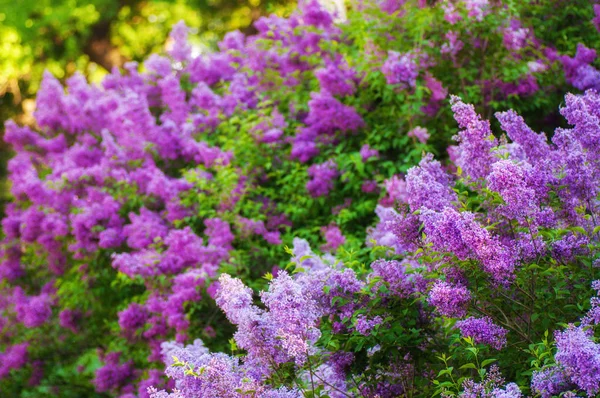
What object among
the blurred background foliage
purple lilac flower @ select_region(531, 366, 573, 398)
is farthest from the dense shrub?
the blurred background foliage

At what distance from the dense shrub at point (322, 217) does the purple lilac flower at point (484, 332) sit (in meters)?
0.01

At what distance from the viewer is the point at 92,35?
16641 mm

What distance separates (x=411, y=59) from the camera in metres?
5.84

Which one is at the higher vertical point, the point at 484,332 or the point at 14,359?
the point at 14,359

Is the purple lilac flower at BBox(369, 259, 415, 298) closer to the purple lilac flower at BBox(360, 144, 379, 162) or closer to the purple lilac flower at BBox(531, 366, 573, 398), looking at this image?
the purple lilac flower at BBox(531, 366, 573, 398)

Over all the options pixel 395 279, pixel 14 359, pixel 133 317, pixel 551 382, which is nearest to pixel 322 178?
pixel 133 317

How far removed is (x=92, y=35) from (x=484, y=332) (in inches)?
580

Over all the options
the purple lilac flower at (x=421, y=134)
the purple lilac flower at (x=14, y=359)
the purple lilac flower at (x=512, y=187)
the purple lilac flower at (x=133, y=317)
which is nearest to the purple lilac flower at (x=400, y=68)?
the purple lilac flower at (x=421, y=134)

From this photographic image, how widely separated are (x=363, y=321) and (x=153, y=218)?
3225 millimetres

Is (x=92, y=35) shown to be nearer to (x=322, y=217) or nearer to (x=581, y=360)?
(x=322, y=217)

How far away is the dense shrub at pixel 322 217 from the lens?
331 cm

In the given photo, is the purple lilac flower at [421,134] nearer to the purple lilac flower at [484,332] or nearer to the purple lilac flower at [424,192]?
the purple lilac flower at [424,192]

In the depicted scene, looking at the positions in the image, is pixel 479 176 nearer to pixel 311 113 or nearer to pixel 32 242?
pixel 311 113

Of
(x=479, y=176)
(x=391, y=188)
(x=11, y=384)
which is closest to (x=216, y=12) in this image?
(x=11, y=384)
